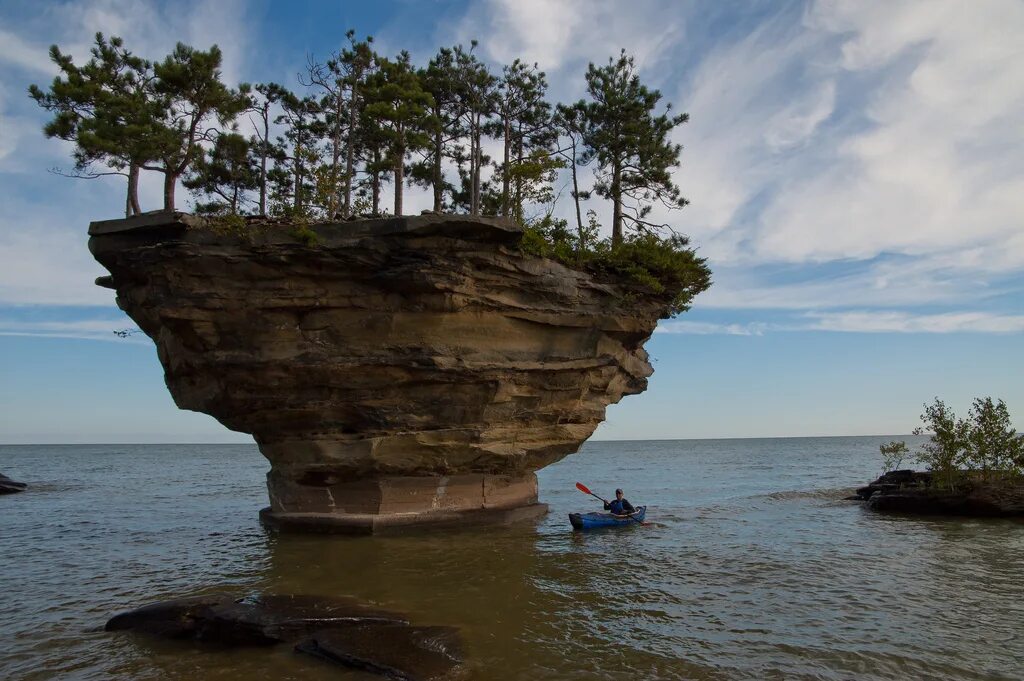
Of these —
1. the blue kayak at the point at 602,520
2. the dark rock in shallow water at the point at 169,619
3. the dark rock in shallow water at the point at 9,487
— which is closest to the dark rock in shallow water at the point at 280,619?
the dark rock in shallow water at the point at 169,619

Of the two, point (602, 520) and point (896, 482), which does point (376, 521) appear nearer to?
point (602, 520)

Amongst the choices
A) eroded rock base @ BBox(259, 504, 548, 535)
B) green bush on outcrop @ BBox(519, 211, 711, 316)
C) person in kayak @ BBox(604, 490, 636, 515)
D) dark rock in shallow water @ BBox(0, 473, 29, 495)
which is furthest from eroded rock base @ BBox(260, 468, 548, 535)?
dark rock in shallow water @ BBox(0, 473, 29, 495)

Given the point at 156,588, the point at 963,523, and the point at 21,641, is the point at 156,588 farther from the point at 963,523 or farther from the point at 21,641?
the point at 963,523

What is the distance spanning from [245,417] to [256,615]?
9.79 meters

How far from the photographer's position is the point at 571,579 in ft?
44.5

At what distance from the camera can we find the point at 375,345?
17156 millimetres

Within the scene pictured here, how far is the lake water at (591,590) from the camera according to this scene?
28.5 ft

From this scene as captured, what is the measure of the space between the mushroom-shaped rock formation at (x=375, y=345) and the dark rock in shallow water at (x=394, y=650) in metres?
8.70

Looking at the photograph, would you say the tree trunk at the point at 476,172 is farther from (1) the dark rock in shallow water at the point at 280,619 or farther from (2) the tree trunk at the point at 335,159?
(1) the dark rock in shallow water at the point at 280,619

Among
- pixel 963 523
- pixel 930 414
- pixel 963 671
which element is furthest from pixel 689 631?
pixel 930 414

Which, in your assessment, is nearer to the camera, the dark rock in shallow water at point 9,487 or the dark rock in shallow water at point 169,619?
the dark rock in shallow water at point 169,619

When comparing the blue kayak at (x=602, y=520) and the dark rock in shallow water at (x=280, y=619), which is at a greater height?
the dark rock in shallow water at (x=280, y=619)

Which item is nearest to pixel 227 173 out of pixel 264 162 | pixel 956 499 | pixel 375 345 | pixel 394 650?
pixel 264 162

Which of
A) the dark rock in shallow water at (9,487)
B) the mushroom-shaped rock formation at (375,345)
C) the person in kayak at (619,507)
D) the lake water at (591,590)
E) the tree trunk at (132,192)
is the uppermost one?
the tree trunk at (132,192)
